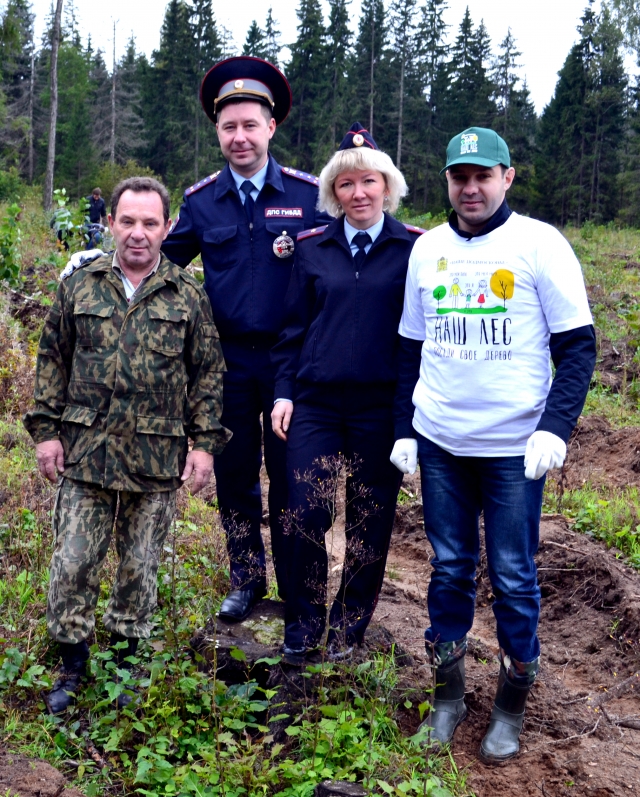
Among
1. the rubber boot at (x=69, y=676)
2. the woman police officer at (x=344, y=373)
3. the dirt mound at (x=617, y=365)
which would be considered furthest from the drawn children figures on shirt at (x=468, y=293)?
the dirt mound at (x=617, y=365)

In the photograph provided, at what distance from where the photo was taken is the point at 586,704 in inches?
144

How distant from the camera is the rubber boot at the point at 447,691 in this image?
3.23 metres

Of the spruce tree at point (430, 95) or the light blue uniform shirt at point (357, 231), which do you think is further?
the spruce tree at point (430, 95)

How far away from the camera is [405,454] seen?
10.4 ft

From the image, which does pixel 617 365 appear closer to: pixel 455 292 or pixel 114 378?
pixel 455 292

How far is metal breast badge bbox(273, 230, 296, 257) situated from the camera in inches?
144

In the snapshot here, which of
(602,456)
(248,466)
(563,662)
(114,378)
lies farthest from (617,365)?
(114,378)

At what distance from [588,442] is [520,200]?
3734 cm

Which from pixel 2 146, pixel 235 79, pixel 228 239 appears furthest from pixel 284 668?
pixel 2 146

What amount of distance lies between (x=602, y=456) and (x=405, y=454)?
4.50 metres

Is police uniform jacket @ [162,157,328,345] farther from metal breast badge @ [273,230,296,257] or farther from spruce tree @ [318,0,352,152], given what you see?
spruce tree @ [318,0,352,152]

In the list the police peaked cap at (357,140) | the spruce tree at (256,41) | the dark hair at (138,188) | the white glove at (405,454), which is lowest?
the white glove at (405,454)

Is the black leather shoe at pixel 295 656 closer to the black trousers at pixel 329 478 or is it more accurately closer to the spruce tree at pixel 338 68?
the black trousers at pixel 329 478

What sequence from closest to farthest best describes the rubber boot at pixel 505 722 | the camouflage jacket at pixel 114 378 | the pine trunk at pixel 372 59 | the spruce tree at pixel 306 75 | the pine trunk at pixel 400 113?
the rubber boot at pixel 505 722 < the camouflage jacket at pixel 114 378 < the pine trunk at pixel 400 113 < the pine trunk at pixel 372 59 < the spruce tree at pixel 306 75
